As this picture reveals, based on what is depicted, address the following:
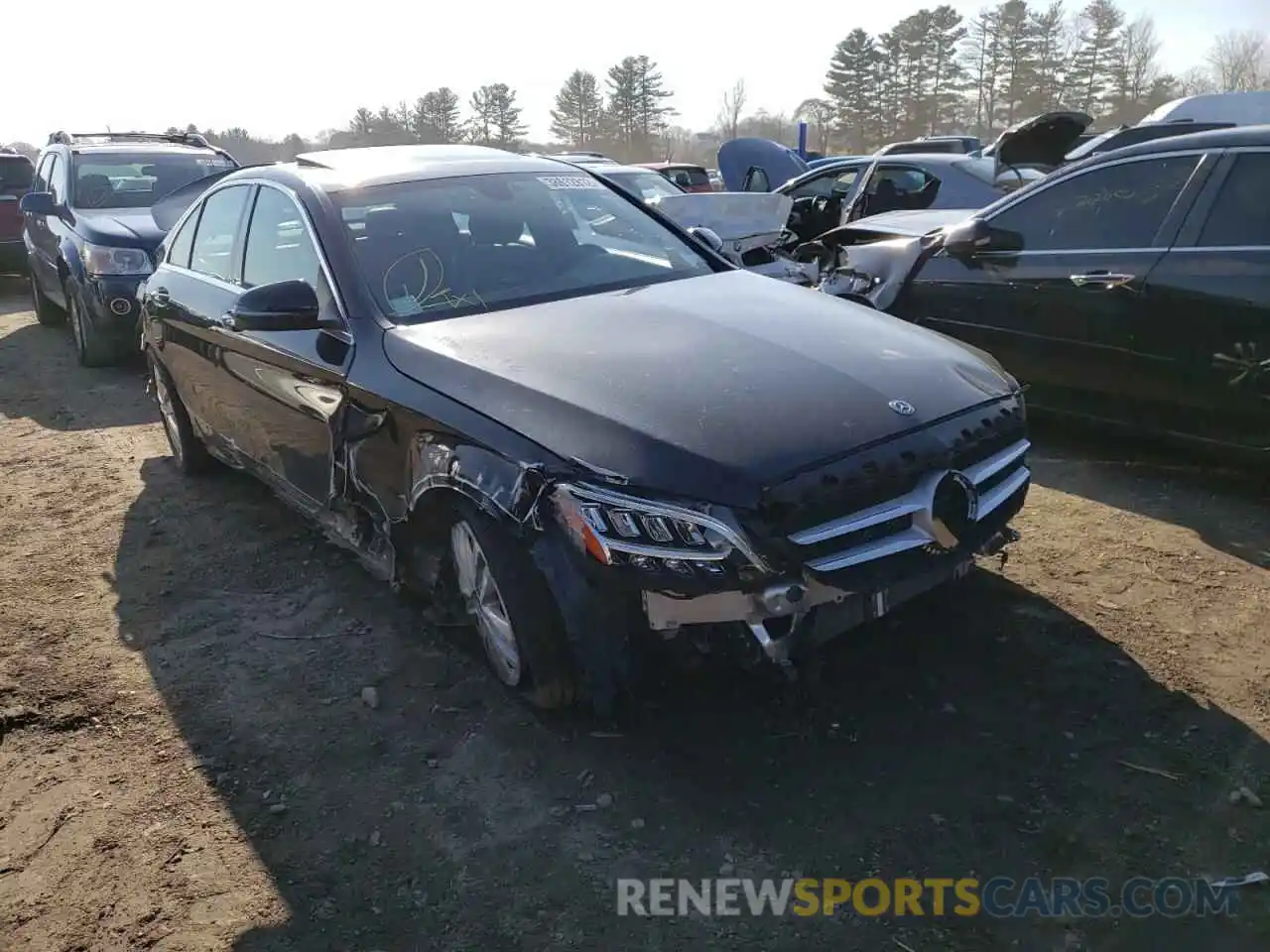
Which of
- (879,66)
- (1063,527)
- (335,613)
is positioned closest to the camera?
(335,613)

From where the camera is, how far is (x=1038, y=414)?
17.1 ft

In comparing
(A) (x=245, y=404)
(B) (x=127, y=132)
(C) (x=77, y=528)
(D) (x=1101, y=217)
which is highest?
(B) (x=127, y=132)

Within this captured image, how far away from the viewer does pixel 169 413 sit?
18.7 ft

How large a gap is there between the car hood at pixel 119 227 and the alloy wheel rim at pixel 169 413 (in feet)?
9.23

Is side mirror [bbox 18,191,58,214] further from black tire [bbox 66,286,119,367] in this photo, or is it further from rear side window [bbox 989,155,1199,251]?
rear side window [bbox 989,155,1199,251]

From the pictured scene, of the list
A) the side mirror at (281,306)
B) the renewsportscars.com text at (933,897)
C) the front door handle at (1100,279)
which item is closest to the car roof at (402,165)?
the side mirror at (281,306)

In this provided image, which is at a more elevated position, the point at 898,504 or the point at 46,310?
the point at 898,504

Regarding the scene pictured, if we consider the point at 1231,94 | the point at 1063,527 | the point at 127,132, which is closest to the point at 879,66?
the point at 1231,94

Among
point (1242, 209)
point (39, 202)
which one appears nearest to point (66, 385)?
point (39, 202)

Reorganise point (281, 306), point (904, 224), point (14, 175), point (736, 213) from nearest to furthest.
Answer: point (281, 306)
point (904, 224)
point (736, 213)
point (14, 175)

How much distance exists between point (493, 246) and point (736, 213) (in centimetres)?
420

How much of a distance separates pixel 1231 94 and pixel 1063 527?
10.3 meters

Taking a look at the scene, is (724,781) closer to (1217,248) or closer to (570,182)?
(570,182)

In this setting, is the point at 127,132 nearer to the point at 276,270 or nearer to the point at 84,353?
the point at 84,353
